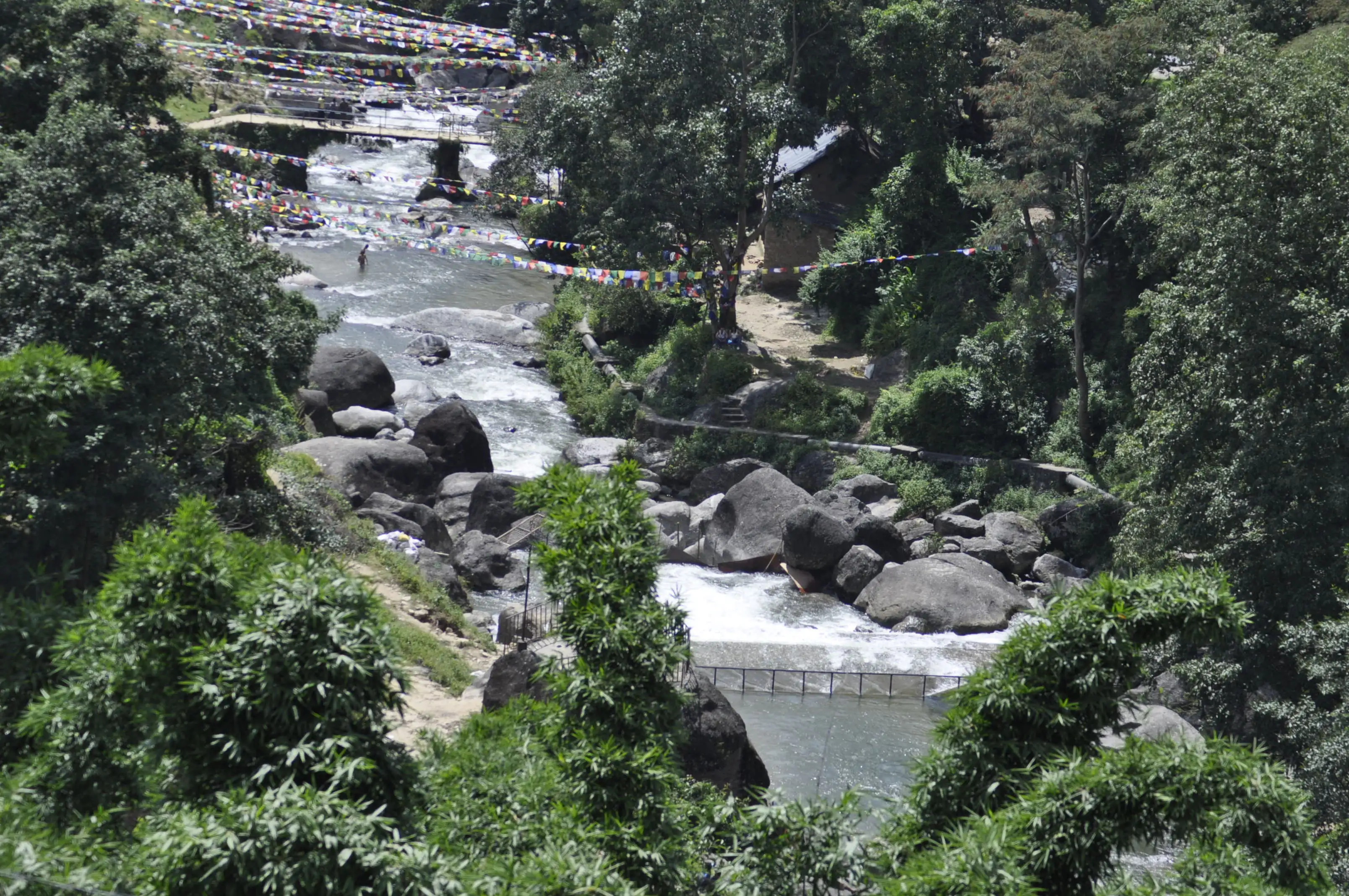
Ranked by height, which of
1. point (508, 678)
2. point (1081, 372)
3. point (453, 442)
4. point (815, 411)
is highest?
point (1081, 372)

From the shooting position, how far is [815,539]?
94.1 ft

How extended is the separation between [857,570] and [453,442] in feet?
37.1

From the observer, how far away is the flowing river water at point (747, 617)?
2148cm

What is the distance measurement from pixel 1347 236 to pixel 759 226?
65.0ft

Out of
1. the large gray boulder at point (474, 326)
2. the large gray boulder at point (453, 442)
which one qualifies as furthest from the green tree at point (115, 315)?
the large gray boulder at point (474, 326)

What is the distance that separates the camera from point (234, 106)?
5978 centimetres

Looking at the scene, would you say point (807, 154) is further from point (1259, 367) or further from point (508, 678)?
point (508, 678)

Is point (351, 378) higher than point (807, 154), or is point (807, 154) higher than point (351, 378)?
point (807, 154)

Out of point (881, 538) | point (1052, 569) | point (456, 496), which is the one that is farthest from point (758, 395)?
point (1052, 569)

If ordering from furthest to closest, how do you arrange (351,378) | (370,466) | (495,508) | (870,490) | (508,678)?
(351,378) → (870,490) → (370,466) → (495,508) → (508,678)

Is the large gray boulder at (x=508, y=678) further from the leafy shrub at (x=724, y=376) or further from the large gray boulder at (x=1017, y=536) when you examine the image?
the leafy shrub at (x=724, y=376)

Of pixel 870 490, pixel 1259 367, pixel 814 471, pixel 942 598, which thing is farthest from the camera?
pixel 814 471

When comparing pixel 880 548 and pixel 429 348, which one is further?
pixel 429 348

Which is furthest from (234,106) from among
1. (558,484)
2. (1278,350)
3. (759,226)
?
(558,484)
